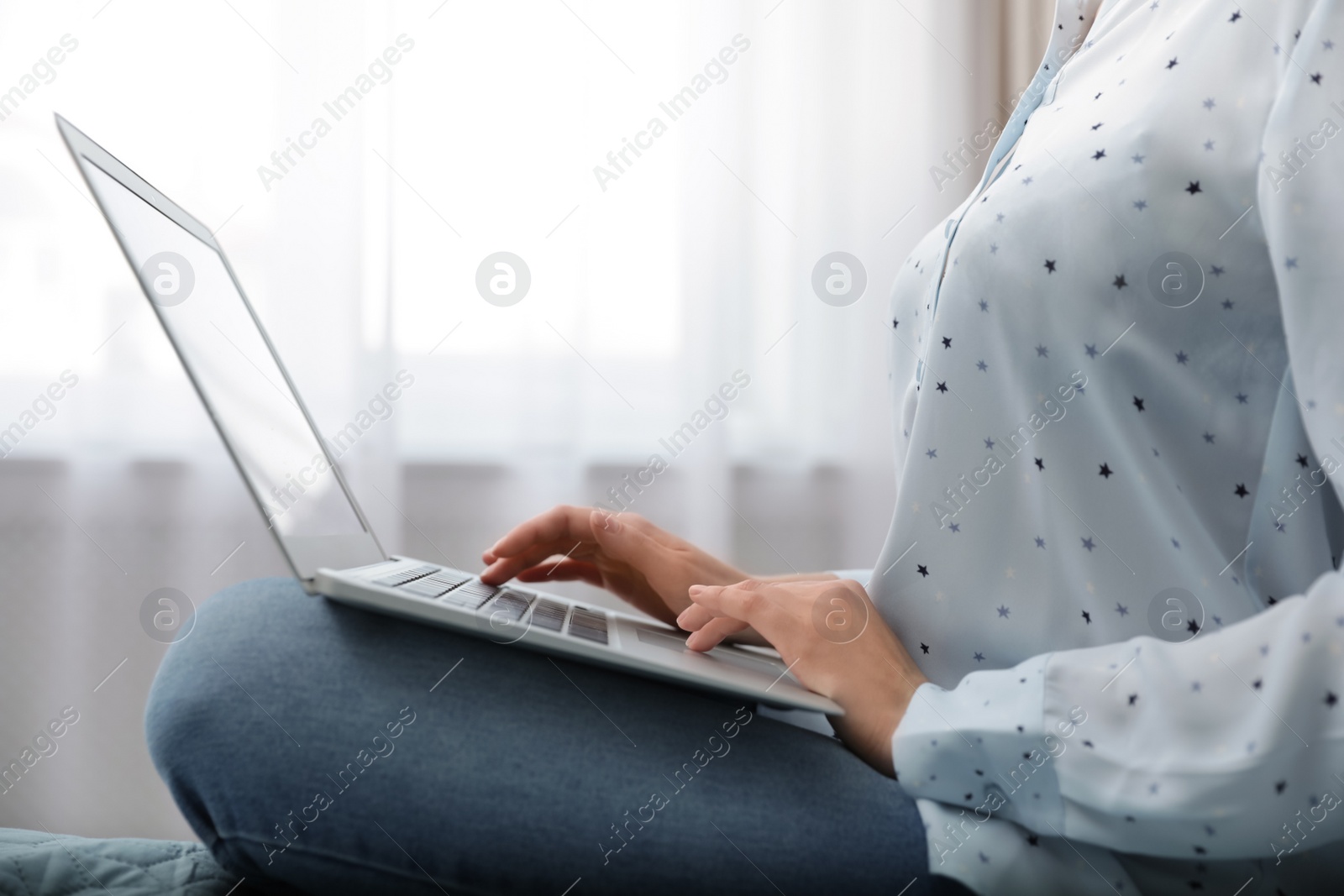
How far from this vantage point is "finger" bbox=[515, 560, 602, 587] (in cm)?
70

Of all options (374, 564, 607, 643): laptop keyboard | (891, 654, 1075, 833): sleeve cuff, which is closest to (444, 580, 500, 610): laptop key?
(374, 564, 607, 643): laptop keyboard

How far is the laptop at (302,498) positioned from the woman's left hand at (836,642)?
0.02 m

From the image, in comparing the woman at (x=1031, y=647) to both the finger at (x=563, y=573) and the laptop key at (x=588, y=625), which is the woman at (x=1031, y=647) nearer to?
the laptop key at (x=588, y=625)

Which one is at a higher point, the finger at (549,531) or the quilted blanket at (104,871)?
the finger at (549,531)

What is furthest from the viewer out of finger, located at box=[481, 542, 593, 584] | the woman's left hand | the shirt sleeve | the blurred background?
the blurred background

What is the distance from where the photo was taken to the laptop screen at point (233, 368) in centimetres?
43

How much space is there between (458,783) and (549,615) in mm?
166

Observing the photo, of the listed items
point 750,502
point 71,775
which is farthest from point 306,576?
point 71,775

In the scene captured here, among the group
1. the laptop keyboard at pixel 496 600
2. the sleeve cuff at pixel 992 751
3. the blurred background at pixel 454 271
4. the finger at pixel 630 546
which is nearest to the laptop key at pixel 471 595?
the laptop keyboard at pixel 496 600

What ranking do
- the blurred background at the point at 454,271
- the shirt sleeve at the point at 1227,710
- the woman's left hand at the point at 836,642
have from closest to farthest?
1. the shirt sleeve at the point at 1227,710
2. the woman's left hand at the point at 836,642
3. the blurred background at the point at 454,271

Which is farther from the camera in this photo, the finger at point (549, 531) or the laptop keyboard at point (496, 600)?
the finger at point (549, 531)

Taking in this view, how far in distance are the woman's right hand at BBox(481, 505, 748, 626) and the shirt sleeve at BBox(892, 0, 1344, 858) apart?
29 centimetres

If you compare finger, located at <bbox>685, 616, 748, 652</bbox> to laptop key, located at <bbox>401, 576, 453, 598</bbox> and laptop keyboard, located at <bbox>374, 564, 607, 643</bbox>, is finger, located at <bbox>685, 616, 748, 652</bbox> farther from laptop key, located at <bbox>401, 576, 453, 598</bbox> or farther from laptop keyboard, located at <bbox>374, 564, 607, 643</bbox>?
laptop key, located at <bbox>401, 576, 453, 598</bbox>

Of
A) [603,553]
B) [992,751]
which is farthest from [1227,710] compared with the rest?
[603,553]
